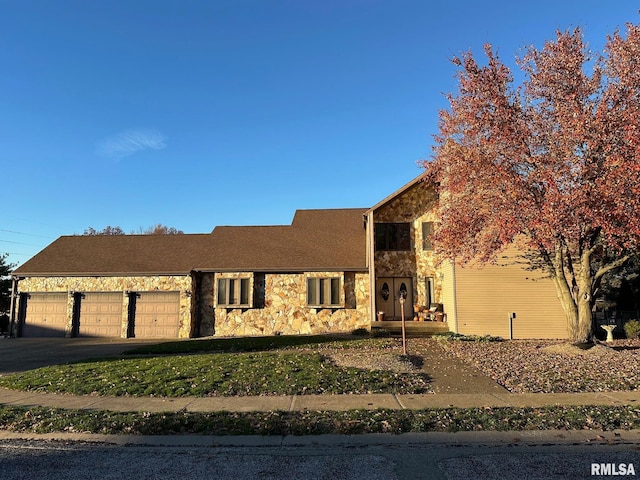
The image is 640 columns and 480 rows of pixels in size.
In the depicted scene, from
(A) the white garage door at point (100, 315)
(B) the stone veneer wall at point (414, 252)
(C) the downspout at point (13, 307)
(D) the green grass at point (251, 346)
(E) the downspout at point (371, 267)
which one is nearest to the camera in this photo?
(D) the green grass at point (251, 346)

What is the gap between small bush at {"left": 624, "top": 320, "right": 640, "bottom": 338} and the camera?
57.5 ft

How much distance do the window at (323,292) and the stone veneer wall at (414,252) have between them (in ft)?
7.05

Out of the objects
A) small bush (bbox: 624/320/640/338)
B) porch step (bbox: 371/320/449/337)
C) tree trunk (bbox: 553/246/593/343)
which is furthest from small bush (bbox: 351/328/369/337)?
small bush (bbox: 624/320/640/338)

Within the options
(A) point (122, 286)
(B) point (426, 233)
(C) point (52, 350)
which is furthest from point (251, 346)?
(B) point (426, 233)

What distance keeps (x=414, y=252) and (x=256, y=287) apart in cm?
793

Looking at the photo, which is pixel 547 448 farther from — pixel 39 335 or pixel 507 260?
pixel 39 335

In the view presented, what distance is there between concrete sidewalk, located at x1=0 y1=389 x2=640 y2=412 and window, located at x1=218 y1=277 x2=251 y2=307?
12.5 m

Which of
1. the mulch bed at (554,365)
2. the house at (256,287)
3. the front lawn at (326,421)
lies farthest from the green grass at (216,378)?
the house at (256,287)

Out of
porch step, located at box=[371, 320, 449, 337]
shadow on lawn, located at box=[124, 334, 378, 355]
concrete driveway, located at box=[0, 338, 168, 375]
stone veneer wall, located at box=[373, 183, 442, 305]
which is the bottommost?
concrete driveway, located at box=[0, 338, 168, 375]

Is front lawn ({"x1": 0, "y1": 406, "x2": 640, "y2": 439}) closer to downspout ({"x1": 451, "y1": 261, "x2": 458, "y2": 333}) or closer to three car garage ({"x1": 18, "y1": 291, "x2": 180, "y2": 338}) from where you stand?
downspout ({"x1": 451, "y1": 261, "x2": 458, "y2": 333})

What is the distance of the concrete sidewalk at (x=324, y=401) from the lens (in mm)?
7402

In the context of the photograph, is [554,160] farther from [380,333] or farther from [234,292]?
[234,292]

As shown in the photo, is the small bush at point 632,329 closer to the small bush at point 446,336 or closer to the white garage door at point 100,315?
the small bush at point 446,336

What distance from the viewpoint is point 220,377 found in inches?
383
